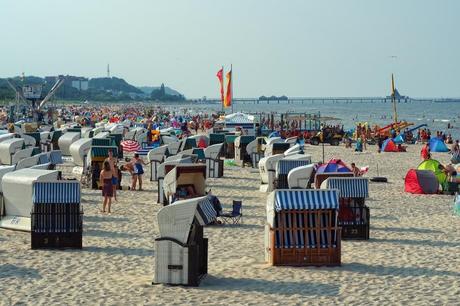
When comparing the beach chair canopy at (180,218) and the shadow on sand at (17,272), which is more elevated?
the beach chair canopy at (180,218)

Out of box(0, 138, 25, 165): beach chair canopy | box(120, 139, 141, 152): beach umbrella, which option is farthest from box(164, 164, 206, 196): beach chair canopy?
box(120, 139, 141, 152): beach umbrella

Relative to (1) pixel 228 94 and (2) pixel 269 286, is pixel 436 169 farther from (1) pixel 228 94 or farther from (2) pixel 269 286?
(1) pixel 228 94

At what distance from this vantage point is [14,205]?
45.6 feet

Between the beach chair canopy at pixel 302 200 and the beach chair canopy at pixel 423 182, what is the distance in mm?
9877

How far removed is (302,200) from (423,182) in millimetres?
10186

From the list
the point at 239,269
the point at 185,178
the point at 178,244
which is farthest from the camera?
the point at 185,178

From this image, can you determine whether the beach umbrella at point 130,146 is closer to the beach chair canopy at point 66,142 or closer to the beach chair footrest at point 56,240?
the beach chair canopy at point 66,142

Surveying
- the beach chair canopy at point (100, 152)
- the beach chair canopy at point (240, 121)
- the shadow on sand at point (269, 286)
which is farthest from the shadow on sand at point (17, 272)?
the beach chair canopy at point (240, 121)

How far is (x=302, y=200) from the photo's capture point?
11117mm

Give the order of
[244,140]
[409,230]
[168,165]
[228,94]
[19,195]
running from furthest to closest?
1. [228,94]
2. [244,140]
3. [168,165]
4. [409,230]
5. [19,195]

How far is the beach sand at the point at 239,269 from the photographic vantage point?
31.0 ft

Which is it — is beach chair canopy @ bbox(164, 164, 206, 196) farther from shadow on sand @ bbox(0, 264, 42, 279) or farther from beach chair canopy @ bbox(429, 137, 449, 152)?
beach chair canopy @ bbox(429, 137, 449, 152)

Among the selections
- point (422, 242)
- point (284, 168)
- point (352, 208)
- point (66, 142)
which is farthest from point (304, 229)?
point (66, 142)

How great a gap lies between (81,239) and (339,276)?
4.06 metres
